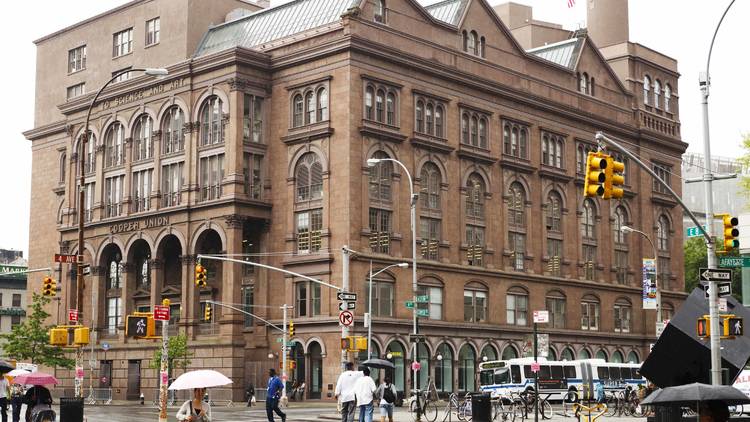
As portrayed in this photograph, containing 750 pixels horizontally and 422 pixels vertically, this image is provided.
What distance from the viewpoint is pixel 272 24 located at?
273ft

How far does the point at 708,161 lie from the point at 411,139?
155 ft

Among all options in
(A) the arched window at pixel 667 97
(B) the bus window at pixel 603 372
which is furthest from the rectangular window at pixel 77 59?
(A) the arched window at pixel 667 97

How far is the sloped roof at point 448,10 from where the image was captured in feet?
276

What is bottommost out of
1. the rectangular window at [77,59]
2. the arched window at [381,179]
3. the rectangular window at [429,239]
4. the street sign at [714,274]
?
the street sign at [714,274]

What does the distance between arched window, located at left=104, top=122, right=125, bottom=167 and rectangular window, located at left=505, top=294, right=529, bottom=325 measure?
3189cm

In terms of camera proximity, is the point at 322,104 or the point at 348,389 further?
the point at 322,104

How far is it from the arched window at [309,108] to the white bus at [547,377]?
794 inches

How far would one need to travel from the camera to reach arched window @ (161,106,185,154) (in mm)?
81438

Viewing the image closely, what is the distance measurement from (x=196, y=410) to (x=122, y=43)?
75.3m

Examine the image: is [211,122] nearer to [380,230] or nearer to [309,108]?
[309,108]

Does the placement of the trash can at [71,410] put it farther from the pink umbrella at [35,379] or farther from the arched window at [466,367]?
the arched window at [466,367]

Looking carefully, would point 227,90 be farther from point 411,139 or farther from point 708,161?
point 708,161

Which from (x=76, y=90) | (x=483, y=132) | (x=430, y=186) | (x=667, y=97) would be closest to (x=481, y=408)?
(x=430, y=186)

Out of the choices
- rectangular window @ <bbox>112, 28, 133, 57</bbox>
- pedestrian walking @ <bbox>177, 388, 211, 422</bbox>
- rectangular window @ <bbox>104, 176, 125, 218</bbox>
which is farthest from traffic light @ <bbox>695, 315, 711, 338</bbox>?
rectangular window @ <bbox>112, 28, 133, 57</bbox>
